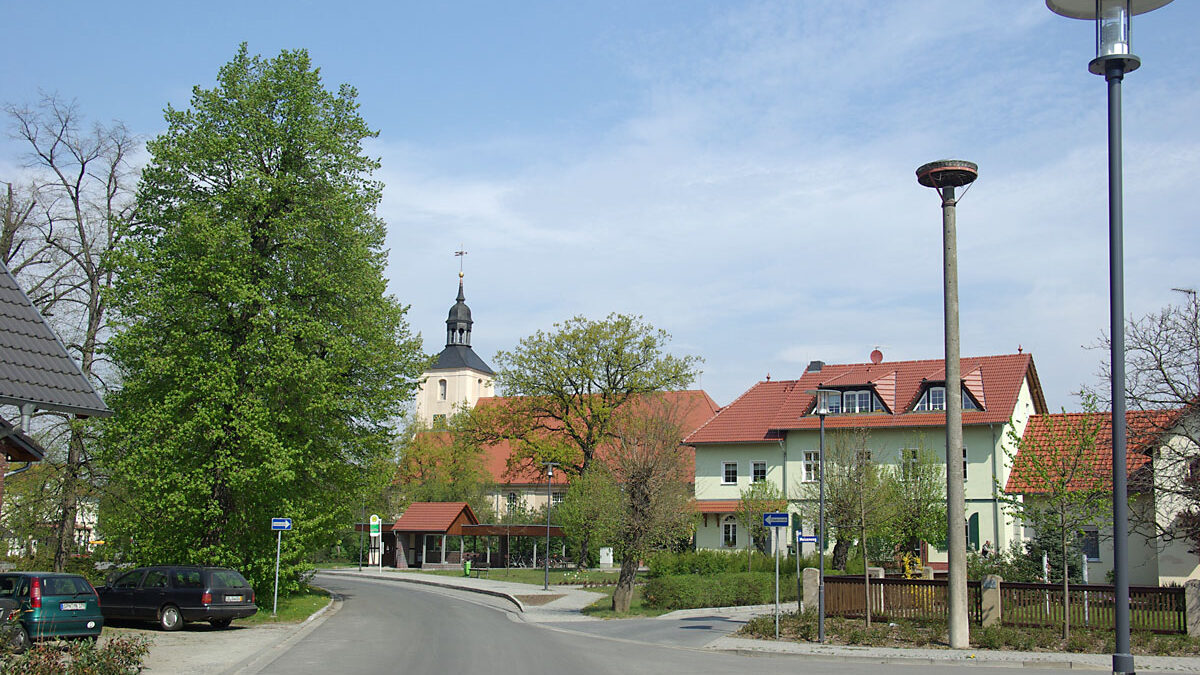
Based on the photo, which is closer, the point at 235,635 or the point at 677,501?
the point at 235,635

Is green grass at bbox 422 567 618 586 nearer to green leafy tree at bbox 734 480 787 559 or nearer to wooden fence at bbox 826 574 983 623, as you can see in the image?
green leafy tree at bbox 734 480 787 559

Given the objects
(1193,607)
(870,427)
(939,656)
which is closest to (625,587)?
(939,656)

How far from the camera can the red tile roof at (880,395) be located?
46156mm

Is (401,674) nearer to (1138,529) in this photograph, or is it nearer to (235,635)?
(235,635)

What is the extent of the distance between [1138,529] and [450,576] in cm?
3422

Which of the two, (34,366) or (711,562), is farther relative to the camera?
(711,562)

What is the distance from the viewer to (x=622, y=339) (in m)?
55.1

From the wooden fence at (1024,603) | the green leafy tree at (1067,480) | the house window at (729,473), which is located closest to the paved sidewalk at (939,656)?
the wooden fence at (1024,603)

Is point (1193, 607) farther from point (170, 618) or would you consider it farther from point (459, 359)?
point (459, 359)

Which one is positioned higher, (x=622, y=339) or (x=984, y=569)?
(x=622, y=339)

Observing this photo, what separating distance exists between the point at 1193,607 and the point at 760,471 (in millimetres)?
31490

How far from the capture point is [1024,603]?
21.7m

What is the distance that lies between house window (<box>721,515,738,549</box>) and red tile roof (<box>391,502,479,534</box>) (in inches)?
723

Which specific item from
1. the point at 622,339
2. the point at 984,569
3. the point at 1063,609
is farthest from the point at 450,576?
the point at 1063,609
